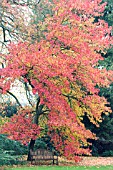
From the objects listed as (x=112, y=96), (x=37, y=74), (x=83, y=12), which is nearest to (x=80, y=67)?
(x=37, y=74)

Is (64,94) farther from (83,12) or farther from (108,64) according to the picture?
(108,64)

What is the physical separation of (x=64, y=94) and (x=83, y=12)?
4303mm

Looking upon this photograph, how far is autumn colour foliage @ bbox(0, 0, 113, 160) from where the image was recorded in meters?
14.0

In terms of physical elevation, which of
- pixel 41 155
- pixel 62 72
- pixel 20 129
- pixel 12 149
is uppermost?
pixel 62 72

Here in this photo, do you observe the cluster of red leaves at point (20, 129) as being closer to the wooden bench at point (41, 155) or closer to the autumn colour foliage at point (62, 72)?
the autumn colour foliage at point (62, 72)

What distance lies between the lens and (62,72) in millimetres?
14133

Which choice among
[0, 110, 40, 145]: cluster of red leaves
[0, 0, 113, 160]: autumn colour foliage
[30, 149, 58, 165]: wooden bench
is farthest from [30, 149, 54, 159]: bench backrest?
[0, 110, 40, 145]: cluster of red leaves

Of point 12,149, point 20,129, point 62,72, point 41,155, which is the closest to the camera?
point 62,72

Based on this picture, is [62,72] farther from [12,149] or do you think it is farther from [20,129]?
[12,149]

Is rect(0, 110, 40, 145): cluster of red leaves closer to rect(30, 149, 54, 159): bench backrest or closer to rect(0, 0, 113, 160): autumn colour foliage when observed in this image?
rect(0, 0, 113, 160): autumn colour foliage

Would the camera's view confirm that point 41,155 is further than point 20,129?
Yes

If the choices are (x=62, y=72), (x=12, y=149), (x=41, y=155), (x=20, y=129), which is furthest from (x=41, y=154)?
(x=62, y=72)

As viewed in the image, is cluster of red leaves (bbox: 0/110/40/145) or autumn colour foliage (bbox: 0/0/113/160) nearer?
autumn colour foliage (bbox: 0/0/113/160)

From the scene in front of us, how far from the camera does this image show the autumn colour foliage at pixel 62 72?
553 inches
